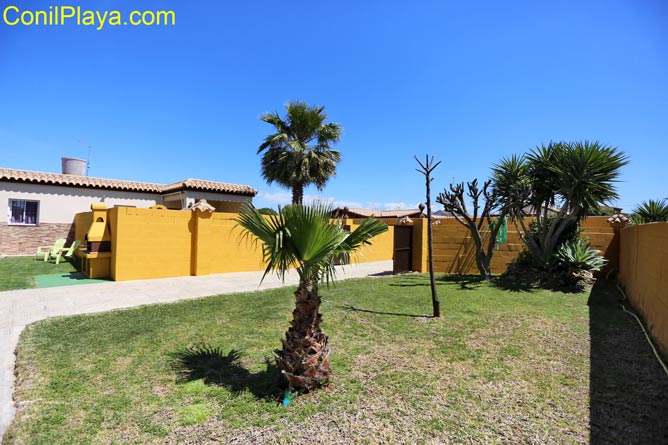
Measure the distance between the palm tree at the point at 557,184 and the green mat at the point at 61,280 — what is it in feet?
41.6

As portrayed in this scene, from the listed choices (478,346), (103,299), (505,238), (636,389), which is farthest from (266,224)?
(505,238)

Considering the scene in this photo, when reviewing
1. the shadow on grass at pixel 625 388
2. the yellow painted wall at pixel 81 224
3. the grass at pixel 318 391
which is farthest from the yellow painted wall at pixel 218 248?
the shadow on grass at pixel 625 388

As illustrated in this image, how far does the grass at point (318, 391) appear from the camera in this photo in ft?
8.87

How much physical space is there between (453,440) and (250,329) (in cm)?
356

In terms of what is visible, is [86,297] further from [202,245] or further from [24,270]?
[24,270]

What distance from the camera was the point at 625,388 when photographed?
335 centimetres

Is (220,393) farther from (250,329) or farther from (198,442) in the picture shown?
(250,329)

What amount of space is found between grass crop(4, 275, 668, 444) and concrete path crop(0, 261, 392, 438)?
196 mm

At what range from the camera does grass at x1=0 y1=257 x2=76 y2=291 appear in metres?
8.50

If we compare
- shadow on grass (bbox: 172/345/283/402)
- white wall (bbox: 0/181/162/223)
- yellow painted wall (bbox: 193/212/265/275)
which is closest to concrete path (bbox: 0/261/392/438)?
yellow painted wall (bbox: 193/212/265/275)

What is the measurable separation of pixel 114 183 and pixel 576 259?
20.6m

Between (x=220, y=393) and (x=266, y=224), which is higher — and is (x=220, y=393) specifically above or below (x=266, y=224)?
below

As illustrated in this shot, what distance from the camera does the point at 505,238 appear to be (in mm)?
11312

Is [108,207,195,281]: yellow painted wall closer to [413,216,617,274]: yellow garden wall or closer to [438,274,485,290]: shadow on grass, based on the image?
[413,216,617,274]: yellow garden wall
